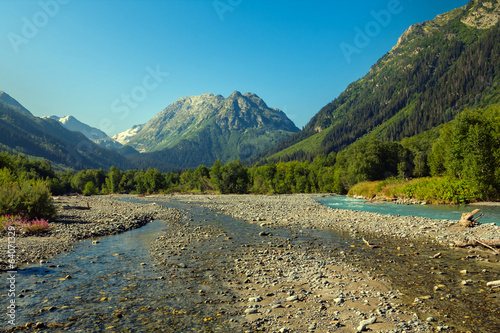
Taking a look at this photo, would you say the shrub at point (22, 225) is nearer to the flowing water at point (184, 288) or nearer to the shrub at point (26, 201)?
the shrub at point (26, 201)

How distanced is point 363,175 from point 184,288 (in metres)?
92.6

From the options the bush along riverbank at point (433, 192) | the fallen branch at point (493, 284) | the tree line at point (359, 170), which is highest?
the tree line at point (359, 170)

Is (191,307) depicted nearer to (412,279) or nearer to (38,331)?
(38,331)

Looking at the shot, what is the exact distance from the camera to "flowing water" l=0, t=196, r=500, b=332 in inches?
364

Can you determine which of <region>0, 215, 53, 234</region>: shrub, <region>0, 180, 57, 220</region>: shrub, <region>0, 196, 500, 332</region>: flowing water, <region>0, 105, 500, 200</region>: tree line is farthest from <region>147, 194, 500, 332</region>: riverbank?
<region>0, 105, 500, 200</region>: tree line

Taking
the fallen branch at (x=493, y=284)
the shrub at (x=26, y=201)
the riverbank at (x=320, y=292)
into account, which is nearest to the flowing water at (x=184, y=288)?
the fallen branch at (x=493, y=284)

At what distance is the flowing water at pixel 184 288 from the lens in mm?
9234

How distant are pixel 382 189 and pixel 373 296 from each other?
6489 cm

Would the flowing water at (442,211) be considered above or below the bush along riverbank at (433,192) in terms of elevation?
below

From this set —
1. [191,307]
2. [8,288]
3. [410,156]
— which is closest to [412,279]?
[191,307]

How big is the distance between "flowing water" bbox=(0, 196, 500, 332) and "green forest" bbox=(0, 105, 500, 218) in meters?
19.4

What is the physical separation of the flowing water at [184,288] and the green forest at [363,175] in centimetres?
1937

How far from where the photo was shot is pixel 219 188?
122562 mm

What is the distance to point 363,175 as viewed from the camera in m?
93.9
